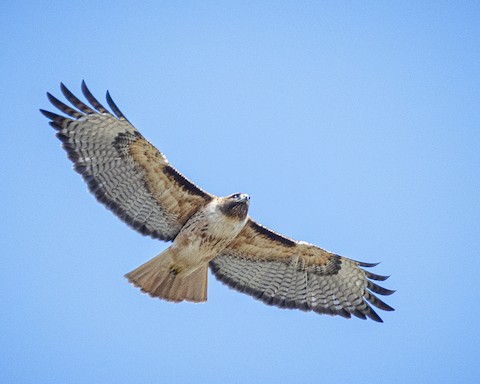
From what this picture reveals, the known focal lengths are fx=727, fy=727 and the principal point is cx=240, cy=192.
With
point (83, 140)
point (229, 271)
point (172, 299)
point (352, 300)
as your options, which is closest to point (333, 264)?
point (352, 300)

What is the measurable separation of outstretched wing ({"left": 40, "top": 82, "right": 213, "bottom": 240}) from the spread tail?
1.46 feet

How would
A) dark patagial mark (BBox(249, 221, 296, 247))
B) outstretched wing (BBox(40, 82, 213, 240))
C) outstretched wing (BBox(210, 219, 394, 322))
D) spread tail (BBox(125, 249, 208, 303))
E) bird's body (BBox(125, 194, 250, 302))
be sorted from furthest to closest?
outstretched wing (BBox(210, 219, 394, 322))
dark patagial mark (BBox(249, 221, 296, 247))
spread tail (BBox(125, 249, 208, 303))
bird's body (BBox(125, 194, 250, 302))
outstretched wing (BBox(40, 82, 213, 240))

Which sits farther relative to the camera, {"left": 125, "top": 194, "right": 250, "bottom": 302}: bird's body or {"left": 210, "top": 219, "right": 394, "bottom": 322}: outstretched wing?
{"left": 210, "top": 219, "right": 394, "bottom": 322}: outstretched wing

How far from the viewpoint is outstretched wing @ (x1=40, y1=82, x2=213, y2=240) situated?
33.3 ft

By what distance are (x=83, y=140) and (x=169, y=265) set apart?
7.12ft

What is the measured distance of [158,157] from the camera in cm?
1020

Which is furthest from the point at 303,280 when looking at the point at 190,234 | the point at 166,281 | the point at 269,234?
the point at 166,281

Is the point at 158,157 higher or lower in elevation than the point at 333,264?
lower

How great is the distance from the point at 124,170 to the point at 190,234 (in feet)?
4.33

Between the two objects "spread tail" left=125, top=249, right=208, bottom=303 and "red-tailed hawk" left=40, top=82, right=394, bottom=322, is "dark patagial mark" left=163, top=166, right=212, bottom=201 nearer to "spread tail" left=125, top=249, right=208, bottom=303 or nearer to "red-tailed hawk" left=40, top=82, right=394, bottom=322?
"red-tailed hawk" left=40, top=82, right=394, bottom=322

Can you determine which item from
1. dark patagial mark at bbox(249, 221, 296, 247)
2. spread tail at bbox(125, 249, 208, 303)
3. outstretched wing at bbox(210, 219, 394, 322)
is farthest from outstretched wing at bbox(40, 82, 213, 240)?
outstretched wing at bbox(210, 219, 394, 322)

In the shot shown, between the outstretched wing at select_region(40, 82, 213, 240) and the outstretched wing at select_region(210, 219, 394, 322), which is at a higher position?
the outstretched wing at select_region(210, 219, 394, 322)

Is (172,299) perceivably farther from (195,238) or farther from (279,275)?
(279,275)

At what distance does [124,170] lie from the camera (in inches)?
411
